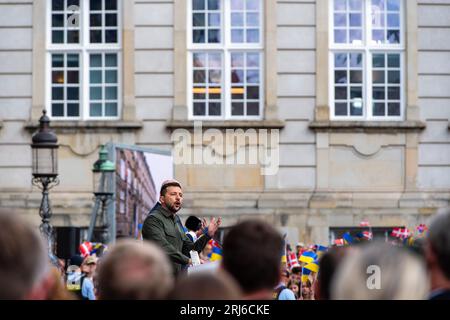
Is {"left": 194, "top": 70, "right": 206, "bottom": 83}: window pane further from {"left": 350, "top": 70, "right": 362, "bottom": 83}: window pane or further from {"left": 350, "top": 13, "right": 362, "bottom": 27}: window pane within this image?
{"left": 350, "top": 13, "right": 362, "bottom": 27}: window pane

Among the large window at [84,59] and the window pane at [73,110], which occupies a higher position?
the large window at [84,59]

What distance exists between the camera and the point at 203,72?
2247cm

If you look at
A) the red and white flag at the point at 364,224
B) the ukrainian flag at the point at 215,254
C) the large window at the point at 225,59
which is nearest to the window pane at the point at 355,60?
the large window at the point at 225,59

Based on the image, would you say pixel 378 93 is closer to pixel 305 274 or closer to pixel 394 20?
pixel 394 20

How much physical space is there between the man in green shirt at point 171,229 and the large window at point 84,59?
35.7ft

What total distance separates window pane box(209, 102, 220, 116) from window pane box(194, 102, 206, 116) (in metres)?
0.10

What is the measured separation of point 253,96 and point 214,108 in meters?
0.70

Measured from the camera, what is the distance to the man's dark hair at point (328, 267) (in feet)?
19.8

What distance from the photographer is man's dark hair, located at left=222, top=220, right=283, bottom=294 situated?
570cm

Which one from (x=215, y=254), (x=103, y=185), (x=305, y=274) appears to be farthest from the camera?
(x=103, y=185)

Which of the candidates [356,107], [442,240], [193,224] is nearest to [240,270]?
[442,240]

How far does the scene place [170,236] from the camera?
11.5 meters

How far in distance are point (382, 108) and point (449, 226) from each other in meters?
17.2

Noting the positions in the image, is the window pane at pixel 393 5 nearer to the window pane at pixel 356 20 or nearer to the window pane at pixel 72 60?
the window pane at pixel 356 20
